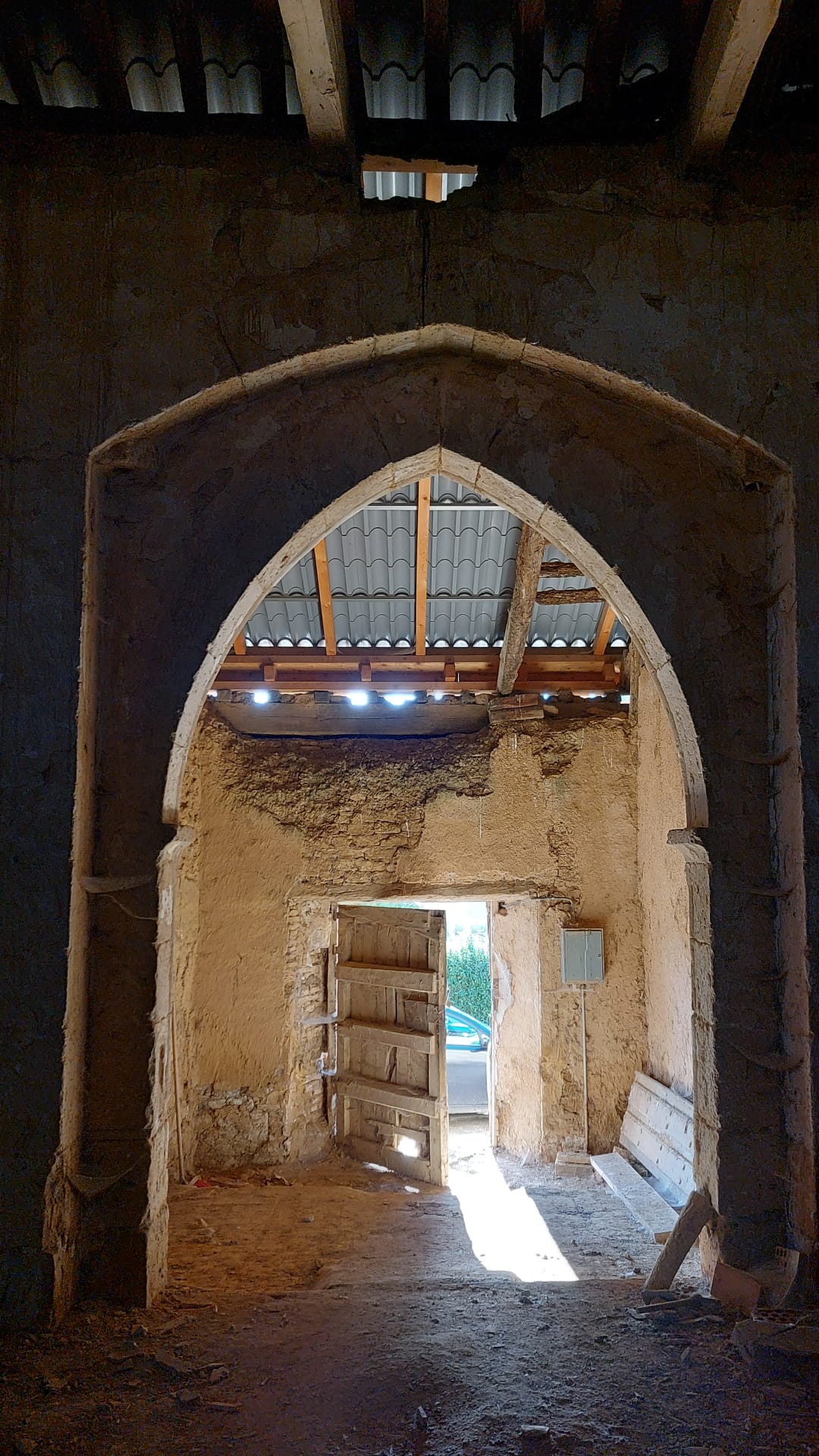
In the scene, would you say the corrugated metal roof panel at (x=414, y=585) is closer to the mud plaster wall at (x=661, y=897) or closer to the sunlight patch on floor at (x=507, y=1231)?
the mud plaster wall at (x=661, y=897)

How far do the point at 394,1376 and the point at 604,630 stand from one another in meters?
5.13

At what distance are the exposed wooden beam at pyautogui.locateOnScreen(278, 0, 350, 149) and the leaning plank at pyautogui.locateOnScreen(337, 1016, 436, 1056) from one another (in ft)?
18.9

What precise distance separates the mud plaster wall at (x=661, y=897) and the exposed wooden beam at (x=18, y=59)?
464 centimetres

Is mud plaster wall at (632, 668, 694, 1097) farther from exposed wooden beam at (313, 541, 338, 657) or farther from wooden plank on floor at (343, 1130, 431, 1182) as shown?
exposed wooden beam at (313, 541, 338, 657)

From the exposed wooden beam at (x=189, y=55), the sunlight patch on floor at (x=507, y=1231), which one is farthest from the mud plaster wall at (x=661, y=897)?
the exposed wooden beam at (x=189, y=55)

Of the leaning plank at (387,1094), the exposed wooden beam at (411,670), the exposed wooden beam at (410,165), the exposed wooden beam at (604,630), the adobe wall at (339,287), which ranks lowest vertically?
the leaning plank at (387,1094)

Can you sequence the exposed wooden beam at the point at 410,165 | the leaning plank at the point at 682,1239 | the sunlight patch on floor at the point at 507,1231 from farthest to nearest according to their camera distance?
1. the sunlight patch on floor at the point at 507,1231
2. the exposed wooden beam at the point at 410,165
3. the leaning plank at the point at 682,1239

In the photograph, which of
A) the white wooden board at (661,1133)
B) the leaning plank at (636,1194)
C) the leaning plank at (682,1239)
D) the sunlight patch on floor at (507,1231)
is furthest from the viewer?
the white wooden board at (661,1133)

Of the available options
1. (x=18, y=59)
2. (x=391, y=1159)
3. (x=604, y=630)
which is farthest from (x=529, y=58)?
(x=391, y=1159)

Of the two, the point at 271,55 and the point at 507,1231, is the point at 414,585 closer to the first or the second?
the point at 271,55

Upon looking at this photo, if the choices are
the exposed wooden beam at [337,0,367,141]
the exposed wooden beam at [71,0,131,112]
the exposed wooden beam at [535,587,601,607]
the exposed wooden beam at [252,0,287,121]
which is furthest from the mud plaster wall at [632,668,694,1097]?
the exposed wooden beam at [71,0,131,112]

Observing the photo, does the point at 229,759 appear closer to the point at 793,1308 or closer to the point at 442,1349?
the point at 442,1349

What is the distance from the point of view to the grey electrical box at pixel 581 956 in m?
7.01

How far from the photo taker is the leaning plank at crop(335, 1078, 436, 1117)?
6867mm
